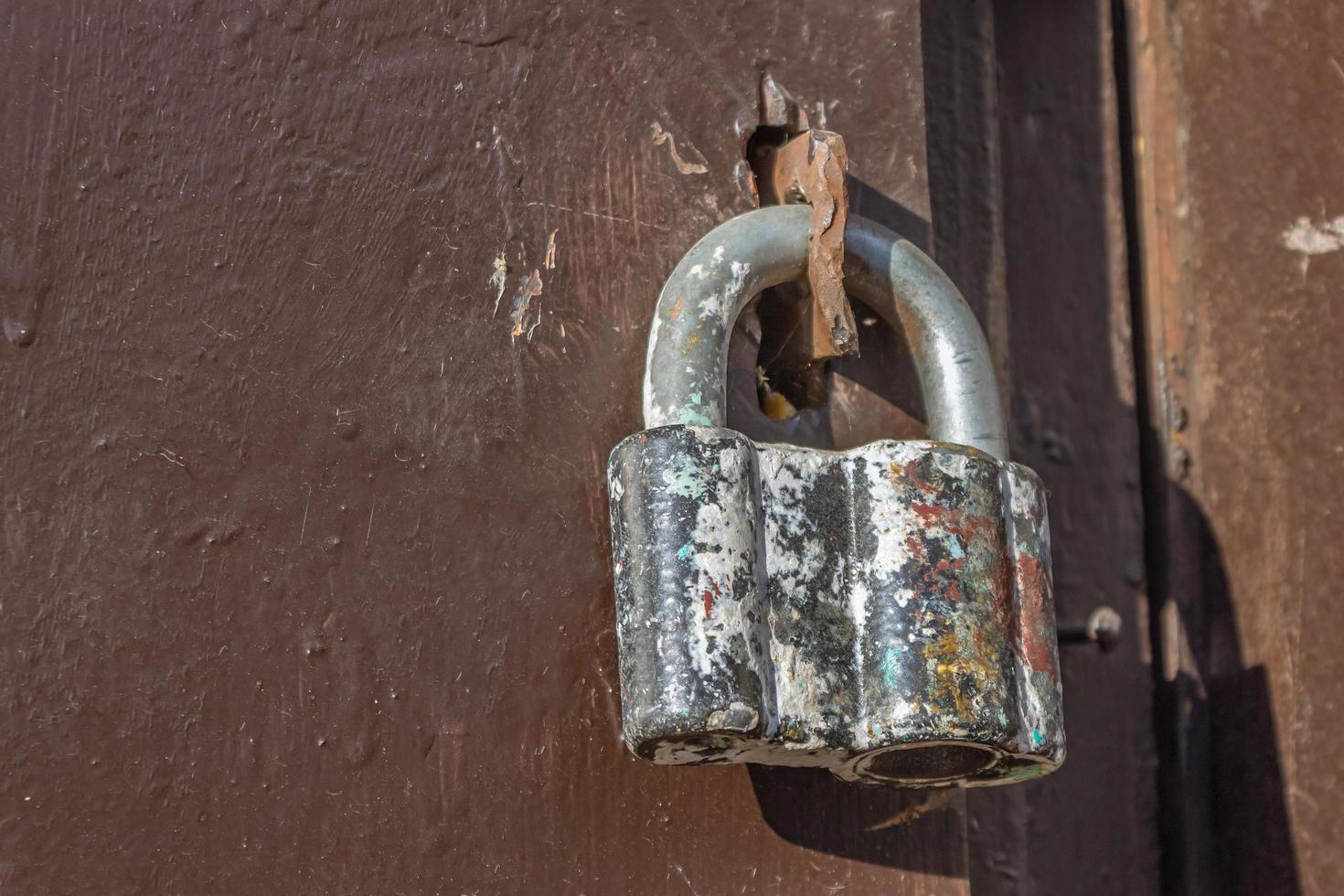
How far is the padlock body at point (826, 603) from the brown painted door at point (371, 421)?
0.34 feet

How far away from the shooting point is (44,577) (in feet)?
2.07

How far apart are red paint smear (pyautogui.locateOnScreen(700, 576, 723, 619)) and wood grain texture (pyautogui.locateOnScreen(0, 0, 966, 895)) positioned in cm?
14

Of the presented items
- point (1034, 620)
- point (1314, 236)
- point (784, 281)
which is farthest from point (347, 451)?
point (1314, 236)

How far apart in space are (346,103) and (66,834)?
424mm

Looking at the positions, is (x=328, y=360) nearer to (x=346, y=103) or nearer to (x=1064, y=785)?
(x=346, y=103)

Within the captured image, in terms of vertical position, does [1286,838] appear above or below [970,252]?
below

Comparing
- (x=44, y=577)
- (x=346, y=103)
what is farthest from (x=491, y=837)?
(x=346, y=103)

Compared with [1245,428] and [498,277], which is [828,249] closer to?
[498,277]

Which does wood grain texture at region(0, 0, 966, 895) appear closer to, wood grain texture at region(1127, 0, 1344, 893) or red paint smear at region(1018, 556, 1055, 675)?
red paint smear at region(1018, 556, 1055, 675)

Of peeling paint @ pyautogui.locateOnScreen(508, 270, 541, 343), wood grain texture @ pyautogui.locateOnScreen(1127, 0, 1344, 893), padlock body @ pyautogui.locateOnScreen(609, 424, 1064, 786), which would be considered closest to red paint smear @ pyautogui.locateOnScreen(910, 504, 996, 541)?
padlock body @ pyautogui.locateOnScreen(609, 424, 1064, 786)

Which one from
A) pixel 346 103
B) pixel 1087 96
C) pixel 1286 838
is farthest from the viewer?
pixel 1087 96

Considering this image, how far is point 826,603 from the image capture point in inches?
24.8

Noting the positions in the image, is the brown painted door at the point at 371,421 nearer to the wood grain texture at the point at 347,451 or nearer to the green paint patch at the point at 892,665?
the wood grain texture at the point at 347,451

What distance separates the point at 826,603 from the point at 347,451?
279mm
